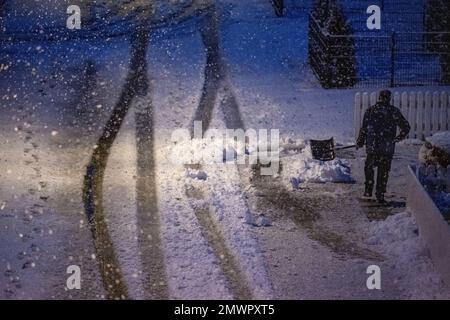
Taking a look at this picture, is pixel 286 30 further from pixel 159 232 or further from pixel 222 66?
pixel 159 232

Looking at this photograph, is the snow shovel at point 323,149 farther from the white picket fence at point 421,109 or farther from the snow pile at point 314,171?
the white picket fence at point 421,109

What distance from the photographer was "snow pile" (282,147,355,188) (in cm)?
1219

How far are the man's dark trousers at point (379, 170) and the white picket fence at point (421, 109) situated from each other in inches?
116

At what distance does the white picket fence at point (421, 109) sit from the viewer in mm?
14148

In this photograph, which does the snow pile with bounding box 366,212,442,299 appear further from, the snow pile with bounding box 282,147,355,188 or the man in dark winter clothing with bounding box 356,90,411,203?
the snow pile with bounding box 282,147,355,188

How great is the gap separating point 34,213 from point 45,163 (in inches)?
92.9

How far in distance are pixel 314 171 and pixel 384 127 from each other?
1.67 metres

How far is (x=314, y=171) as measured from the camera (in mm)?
12383

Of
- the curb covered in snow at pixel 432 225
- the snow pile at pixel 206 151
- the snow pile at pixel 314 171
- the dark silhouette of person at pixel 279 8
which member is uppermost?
the dark silhouette of person at pixel 279 8

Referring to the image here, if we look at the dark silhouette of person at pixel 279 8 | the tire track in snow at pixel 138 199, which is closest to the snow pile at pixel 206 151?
the tire track in snow at pixel 138 199

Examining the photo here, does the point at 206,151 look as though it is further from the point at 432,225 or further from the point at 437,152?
the point at 432,225

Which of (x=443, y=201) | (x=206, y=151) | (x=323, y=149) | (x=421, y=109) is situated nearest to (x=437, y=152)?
(x=443, y=201)
